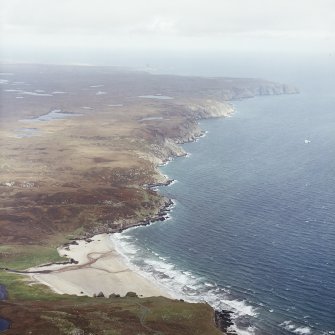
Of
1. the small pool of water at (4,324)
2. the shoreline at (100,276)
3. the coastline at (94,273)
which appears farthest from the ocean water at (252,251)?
the small pool of water at (4,324)

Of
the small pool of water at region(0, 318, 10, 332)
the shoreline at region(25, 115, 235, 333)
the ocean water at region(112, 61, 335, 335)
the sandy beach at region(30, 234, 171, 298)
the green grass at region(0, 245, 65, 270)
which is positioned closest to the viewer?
the small pool of water at region(0, 318, 10, 332)

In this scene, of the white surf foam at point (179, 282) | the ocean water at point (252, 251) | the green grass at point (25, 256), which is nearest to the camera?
the ocean water at point (252, 251)

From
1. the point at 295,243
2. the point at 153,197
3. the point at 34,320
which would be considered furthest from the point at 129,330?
the point at 153,197

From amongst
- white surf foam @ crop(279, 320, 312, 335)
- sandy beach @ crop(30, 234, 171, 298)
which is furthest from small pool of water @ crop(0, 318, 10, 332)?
white surf foam @ crop(279, 320, 312, 335)

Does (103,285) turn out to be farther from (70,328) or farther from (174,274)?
(70,328)

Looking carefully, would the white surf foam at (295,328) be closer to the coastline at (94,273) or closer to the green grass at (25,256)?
the coastline at (94,273)

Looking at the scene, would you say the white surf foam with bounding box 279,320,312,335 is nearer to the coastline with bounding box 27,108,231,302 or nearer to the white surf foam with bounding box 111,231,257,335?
the white surf foam with bounding box 111,231,257,335

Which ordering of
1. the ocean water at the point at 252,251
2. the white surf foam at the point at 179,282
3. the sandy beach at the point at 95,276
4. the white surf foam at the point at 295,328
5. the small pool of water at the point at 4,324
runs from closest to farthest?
the small pool of water at the point at 4,324, the white surf foam at the point at 295,328, the ocean water at the point at 252,251, the white surf foam at the point at 179,282, the sandy beach at the point at 95,276

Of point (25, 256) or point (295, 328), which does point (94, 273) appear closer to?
point (25, 256)

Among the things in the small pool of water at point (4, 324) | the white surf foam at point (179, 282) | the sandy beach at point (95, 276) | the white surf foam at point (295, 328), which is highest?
the small pool of water at point (4, 324)
